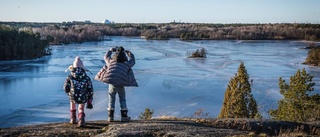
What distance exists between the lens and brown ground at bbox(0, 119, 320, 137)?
609 cm

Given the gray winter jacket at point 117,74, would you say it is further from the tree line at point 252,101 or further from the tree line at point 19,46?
the tree line at point 19,46

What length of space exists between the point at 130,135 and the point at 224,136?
151 centimetres

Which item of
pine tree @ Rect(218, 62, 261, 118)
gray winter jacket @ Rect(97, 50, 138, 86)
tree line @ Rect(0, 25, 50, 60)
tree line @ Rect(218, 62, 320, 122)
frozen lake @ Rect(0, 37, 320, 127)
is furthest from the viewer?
tree line @ Rect(0, 25, 50, 60)

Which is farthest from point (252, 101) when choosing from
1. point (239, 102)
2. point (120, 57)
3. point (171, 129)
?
point (171, 129)

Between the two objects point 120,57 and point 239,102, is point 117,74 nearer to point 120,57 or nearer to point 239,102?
point 120,57

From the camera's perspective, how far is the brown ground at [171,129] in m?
6.09

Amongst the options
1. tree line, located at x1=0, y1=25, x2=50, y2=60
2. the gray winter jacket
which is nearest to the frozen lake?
the gray winter jacket

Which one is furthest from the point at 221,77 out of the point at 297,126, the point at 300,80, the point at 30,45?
the point at 30,45

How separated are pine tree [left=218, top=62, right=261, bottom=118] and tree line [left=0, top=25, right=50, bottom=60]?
36115 millimetres

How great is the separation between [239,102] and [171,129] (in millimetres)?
9338

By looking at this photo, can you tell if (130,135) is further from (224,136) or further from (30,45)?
(30,45)

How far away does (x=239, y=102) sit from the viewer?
1527cm

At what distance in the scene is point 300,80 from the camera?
50.5 feet

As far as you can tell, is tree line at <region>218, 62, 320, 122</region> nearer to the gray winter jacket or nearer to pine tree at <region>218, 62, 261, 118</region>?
pine tree at <region>218, 62, 261, 118</region>
